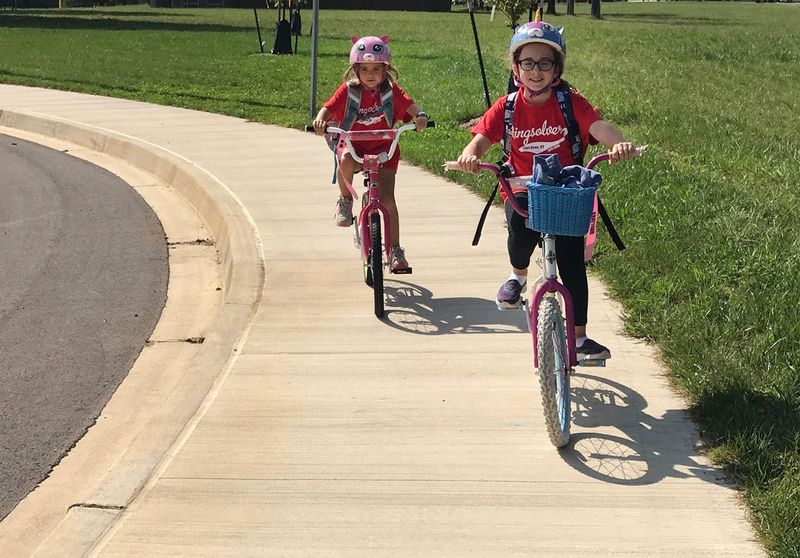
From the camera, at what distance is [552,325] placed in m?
4.79

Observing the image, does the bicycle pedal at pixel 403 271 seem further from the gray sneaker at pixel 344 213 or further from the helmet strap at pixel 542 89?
the helmet strap at pixel 542 89

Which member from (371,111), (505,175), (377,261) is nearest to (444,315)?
(377,261)

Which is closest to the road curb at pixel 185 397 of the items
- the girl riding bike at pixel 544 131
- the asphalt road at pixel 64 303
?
the asphalt road at pixel 64 303

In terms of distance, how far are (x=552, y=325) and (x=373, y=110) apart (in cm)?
301

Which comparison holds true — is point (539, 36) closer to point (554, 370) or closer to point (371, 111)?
point (554, 370)

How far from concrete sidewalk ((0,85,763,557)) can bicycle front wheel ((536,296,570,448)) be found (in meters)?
0.16

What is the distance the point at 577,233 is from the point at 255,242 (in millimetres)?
4615

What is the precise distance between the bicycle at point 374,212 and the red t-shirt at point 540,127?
1513 mm

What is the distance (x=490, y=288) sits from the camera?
739 centimetres

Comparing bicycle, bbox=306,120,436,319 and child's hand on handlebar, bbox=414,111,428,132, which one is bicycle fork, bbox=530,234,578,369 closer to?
bicycle, bbox=306,120,436,319

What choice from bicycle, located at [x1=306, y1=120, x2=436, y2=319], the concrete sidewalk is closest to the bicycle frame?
the concrete sidewalk

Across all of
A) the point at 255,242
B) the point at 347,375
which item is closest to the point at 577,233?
the point at 347,375

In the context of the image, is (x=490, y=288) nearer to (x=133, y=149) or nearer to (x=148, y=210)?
(x=148, y=210)

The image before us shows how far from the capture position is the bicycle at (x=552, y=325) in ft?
14.9
